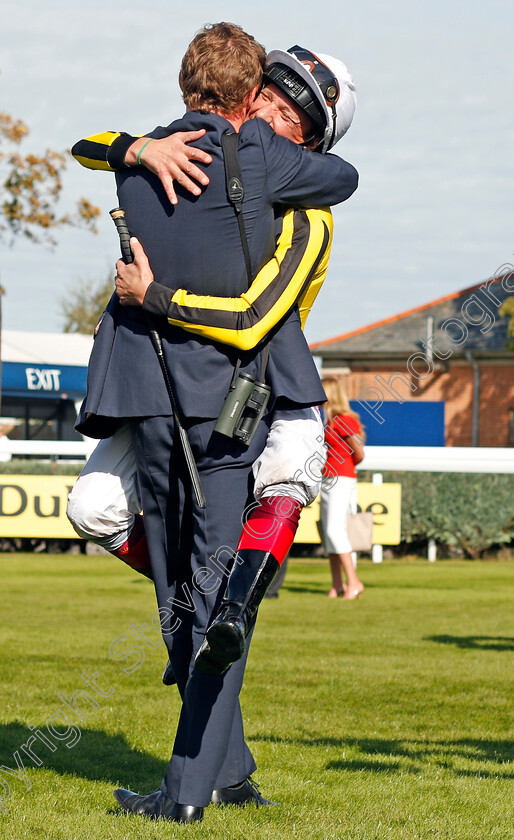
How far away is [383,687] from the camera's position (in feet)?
18.2

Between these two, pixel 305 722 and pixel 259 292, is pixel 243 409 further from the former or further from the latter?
pixel 305 722

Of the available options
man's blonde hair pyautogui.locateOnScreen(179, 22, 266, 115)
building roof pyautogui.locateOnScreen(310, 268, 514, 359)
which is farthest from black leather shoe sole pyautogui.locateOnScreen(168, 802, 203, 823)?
building roof pyautogui.locateOnScreen(310, 268, 514, 359)

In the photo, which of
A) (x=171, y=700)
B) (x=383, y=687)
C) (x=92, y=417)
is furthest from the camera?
(x=383, y=687)

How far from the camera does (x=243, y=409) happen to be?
2.95 metres

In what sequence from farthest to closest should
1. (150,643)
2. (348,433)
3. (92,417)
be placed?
(348,433) < (150,643) < (92,417)

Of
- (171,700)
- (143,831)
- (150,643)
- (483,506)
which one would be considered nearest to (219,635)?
(143,831)

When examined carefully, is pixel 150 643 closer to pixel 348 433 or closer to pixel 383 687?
pixel 383 687

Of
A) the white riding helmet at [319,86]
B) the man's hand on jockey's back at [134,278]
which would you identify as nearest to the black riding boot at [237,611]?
the man's hand on jockey's back at [134,278]

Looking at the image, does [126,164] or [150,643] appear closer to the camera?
[126,164]

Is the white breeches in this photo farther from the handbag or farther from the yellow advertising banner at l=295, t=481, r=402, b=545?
the yellow advertising banner at l=295, t=481, r=402, b=545

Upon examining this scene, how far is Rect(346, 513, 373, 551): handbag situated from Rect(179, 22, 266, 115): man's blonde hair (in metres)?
8.60

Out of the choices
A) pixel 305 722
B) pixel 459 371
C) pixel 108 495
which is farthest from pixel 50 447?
pixel 459 371

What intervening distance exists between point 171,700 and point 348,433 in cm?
524

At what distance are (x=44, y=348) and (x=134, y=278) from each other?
2706 cm
